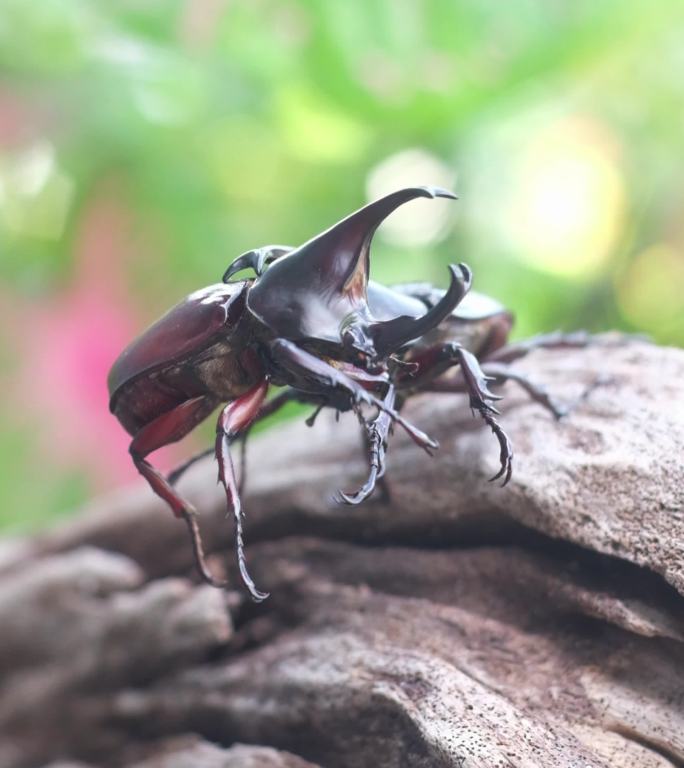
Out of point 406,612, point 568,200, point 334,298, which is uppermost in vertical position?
point 568,200

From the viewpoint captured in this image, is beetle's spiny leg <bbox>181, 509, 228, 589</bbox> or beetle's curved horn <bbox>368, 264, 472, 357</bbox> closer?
beetle's curved horn <bbox>368, 264, 472, 357</bbox>

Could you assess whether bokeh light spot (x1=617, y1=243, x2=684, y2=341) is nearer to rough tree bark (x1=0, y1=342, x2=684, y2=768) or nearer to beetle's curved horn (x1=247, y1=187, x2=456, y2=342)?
rough tree bark (x1=0, y1=342, x2=684, y2=768)

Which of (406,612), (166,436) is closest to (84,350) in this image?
(166,436)

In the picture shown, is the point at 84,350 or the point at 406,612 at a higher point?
the point at 84,350

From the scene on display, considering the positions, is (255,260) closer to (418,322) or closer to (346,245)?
(346,245)

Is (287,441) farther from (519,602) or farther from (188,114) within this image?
(188,114)

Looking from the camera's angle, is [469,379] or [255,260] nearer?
[469,379]

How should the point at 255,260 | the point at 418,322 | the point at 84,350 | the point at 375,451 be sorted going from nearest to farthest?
the point at 375,451
the point at 418,322
the point at 255,260
the point at 84,350

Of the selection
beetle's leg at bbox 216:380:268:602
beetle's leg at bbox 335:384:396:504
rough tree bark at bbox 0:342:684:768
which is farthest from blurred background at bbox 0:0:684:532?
beetle's leg at bbox 335:384:396:504
